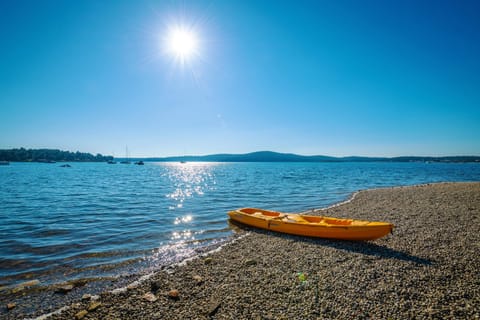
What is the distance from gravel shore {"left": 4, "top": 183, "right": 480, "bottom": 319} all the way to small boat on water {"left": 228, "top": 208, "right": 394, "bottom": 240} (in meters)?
0.34

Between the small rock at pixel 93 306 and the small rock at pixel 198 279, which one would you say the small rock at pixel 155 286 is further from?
the small rock at pixel 93 306

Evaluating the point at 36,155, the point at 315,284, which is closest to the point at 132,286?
the point at 315,284

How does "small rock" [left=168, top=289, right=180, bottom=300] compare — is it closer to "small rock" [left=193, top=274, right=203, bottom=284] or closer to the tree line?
"small rock" [left=193, top=274, right=203, bottom=284]

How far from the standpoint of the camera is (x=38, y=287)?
20.5 feet

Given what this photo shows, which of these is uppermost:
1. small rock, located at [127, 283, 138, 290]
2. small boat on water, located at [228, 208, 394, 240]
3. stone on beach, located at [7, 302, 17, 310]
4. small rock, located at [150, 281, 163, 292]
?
small boat on water, located at [228, 208, 394, 240]

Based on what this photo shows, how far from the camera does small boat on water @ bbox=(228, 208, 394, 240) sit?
8.51 meters

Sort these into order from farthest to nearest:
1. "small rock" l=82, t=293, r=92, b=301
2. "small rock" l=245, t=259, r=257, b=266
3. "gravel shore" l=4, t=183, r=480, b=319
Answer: "small rock" l=245, t=259, r=257, b=266
"small rock" l=82, t=293, r=92, b=301
"gravel shore" l=4, t=183, r=480, b=319

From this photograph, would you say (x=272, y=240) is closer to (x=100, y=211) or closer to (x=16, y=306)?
(x=16, y=306)

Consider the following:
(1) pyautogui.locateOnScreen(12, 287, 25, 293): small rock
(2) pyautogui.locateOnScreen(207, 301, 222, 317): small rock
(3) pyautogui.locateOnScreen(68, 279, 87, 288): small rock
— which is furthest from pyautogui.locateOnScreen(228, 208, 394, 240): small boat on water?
(1) pyautogui.locateOnScreen(12, 287, 25, 293): small rock

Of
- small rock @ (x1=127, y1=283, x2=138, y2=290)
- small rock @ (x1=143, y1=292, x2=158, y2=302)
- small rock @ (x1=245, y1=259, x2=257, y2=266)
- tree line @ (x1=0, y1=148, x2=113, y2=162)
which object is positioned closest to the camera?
small rock @ (x1=143, y1=292, x2=158, y2=302)

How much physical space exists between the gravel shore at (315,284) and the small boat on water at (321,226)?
34 centimetres

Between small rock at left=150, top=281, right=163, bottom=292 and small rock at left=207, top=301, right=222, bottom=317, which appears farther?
small rock at left=150, top=281, right=163, bottom=292

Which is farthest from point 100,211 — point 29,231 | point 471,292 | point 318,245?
point 471,292

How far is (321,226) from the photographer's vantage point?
9320 millimetres
